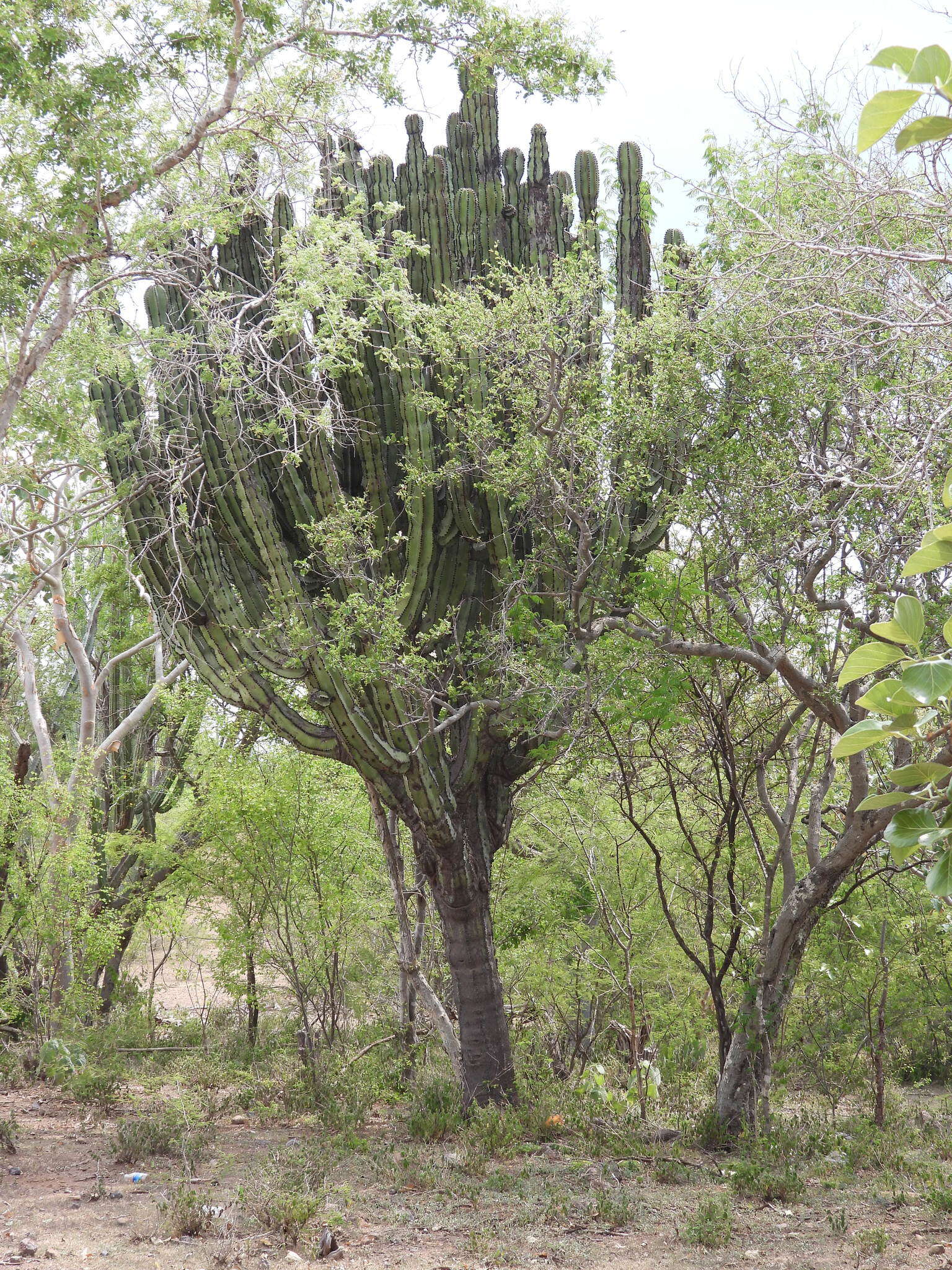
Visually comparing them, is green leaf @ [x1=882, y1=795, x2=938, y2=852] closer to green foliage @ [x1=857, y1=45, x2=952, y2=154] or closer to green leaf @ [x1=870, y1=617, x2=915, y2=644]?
green leaf @ [x1=870, y1=617, x2=915, y2=644]

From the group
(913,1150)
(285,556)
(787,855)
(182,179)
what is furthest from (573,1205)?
(182,179)

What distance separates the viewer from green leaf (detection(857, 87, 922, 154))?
619 mm

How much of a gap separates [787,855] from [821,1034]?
3.90 m

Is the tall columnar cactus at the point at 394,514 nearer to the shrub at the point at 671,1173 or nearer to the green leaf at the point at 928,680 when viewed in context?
the shrub at the point at 671,1173

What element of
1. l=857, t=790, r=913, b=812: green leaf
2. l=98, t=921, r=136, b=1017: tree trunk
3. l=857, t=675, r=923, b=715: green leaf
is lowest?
l=98, t=921, r=136, b=1017: tree trunk

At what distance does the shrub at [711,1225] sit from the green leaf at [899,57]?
4.66 metres

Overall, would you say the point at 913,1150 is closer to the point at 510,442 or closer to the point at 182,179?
the point at 510,442

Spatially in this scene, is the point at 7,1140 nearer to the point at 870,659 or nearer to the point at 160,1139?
the point at 160,1139

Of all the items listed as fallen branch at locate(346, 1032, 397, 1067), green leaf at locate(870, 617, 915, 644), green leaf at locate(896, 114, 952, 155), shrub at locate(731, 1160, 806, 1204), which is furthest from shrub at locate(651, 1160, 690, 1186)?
green leaf at locate(896, 114, 952, 155)

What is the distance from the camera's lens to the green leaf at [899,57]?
2.11ft

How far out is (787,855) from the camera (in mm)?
5688

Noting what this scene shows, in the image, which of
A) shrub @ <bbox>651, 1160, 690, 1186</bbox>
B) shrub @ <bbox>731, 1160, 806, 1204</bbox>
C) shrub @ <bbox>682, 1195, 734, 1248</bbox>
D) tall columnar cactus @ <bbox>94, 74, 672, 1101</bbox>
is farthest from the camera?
tall columnar cactus @ <bbox>94, 74, 672, 1101</bbox>

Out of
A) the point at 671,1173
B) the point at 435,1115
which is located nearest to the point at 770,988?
the point at 671,1173

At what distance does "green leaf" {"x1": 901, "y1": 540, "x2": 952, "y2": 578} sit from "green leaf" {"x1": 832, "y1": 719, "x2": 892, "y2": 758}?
4.4 inches
